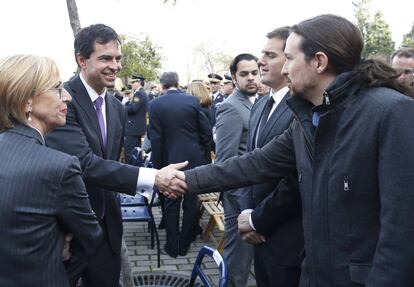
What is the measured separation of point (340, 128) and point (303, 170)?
0.35 m

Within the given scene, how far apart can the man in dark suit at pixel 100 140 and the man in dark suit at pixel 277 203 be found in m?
0.73

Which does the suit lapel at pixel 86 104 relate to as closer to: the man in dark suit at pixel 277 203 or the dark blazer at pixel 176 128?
the man in dark suit at pixel 277 203

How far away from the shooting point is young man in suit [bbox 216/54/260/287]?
169 inches

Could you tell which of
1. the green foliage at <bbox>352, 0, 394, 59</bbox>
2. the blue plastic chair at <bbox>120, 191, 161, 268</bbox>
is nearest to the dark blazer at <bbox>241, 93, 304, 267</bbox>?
the blue plastic chair at <bbox>120, 191, 161, 268</bbox>

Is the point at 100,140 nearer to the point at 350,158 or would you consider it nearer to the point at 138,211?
the point at 350,158

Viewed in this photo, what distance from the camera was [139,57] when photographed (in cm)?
2873

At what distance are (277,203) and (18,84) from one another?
154 centimetres

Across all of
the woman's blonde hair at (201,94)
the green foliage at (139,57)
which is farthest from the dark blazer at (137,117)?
the green foliage at (139,57)

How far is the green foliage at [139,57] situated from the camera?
27.8 m

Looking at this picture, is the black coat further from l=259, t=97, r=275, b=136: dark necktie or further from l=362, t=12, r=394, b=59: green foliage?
l=362, t=12, r=394, b=59: green foliage

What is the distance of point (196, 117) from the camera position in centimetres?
623

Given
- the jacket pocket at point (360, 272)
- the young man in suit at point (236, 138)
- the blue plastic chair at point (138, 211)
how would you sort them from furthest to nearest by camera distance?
the blue plastic chair at point (138, 211)
the young man in suit at point (236, 138)
the jacket pocket at point (360, 272)

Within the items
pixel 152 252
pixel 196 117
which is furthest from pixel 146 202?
pixel 196 117

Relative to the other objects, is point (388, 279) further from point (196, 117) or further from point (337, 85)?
point (196, 117)
